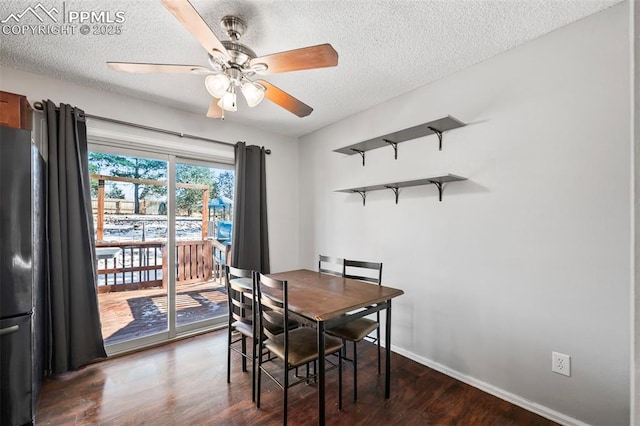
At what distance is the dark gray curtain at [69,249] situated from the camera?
2.26 m

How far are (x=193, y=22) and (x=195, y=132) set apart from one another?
2.08 meters

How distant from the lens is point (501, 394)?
79.8 inches

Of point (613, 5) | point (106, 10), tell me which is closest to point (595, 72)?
point (613, 5)

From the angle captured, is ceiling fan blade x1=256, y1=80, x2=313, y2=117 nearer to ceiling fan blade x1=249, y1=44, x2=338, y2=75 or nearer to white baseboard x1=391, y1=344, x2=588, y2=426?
ceiling fan blade x1=249, y1=44, x2=338, y2=75

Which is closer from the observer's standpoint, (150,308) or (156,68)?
(156,68)

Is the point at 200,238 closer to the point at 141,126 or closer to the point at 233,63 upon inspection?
the point at 141,126

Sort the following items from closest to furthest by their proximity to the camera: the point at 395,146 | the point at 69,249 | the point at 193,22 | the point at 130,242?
the point at 193,22 < the point at 69,249 < the point at 395,146 < the point at 130,242

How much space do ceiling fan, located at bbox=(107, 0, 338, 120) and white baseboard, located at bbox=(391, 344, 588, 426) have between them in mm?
2389

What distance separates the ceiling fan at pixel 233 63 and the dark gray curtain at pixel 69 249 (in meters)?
1.24

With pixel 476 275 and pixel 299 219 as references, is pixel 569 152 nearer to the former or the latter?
pixel 476 275

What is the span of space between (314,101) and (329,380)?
101 inches

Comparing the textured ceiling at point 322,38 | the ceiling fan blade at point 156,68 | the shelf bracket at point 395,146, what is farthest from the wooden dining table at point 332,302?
the textured ceiling at point 322,38

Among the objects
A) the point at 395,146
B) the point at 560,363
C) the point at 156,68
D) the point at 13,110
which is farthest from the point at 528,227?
the point at 13,110

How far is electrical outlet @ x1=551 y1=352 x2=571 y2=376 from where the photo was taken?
1767mm
